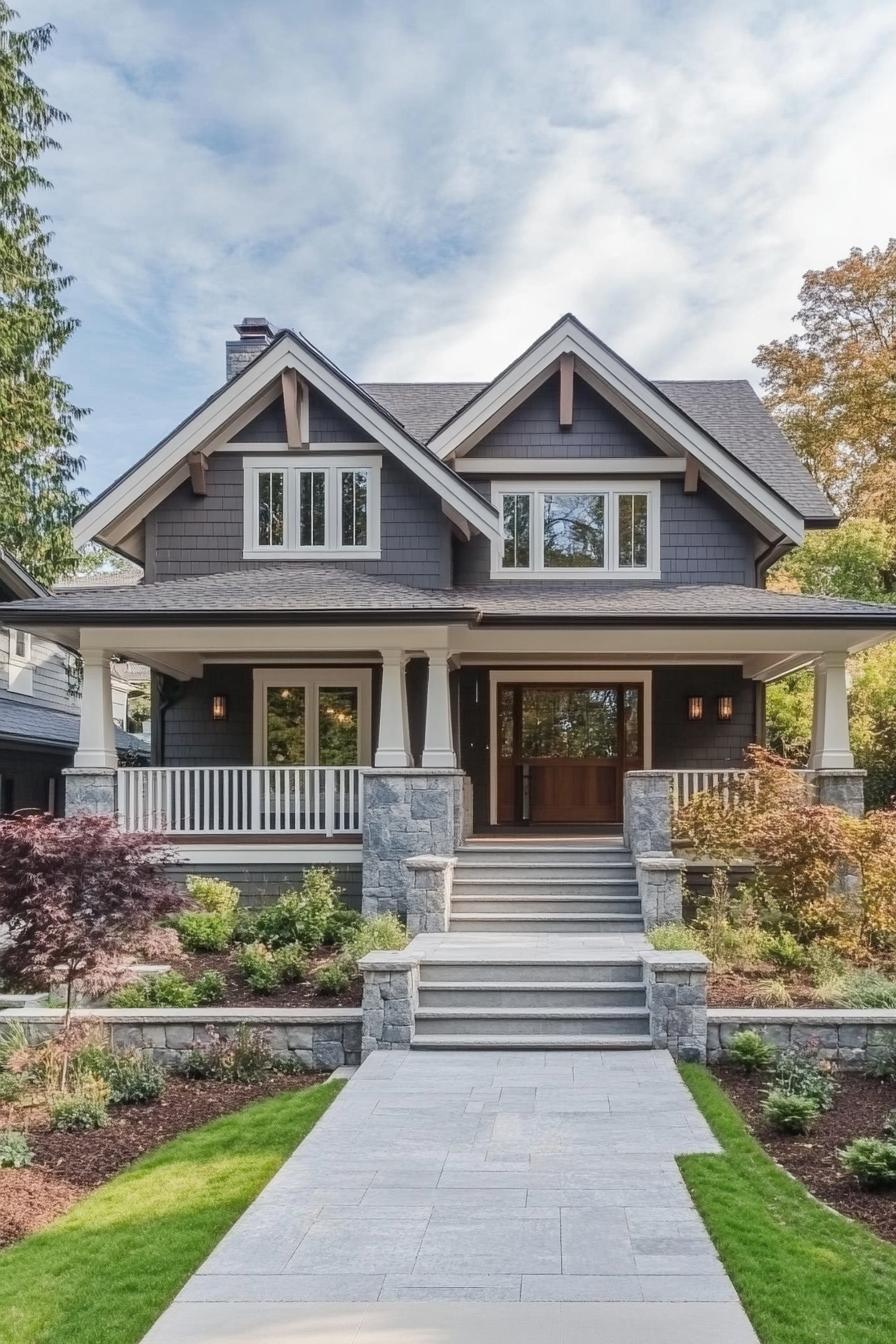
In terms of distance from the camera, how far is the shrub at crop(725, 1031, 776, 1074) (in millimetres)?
7305

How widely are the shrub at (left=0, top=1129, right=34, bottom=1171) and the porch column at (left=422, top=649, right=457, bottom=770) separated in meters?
6.28

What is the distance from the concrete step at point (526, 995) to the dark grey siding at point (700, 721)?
257 inches

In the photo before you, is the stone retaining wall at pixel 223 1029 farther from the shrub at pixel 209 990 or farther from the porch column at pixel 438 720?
the porch column at pixel 438 720

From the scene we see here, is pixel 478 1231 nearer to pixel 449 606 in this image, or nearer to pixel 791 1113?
pixel 791 1113

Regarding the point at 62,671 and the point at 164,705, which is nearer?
the point at 164,705

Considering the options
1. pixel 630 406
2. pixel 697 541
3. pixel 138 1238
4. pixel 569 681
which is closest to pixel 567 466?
pixel 630 406

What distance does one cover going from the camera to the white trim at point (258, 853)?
39.0 ft

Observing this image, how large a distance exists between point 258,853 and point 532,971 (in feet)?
14.8

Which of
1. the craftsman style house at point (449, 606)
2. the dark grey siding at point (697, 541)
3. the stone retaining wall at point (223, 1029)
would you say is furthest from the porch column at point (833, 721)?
the stone retaining wall at point (223, 1029)

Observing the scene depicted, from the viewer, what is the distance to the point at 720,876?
419 inches

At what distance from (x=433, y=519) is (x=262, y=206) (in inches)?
268

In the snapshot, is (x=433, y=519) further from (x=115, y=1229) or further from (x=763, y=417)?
(x=115, y=1229)

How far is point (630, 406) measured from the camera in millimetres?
14000

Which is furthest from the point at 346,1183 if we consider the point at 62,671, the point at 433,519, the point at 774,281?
the point at 774,281
